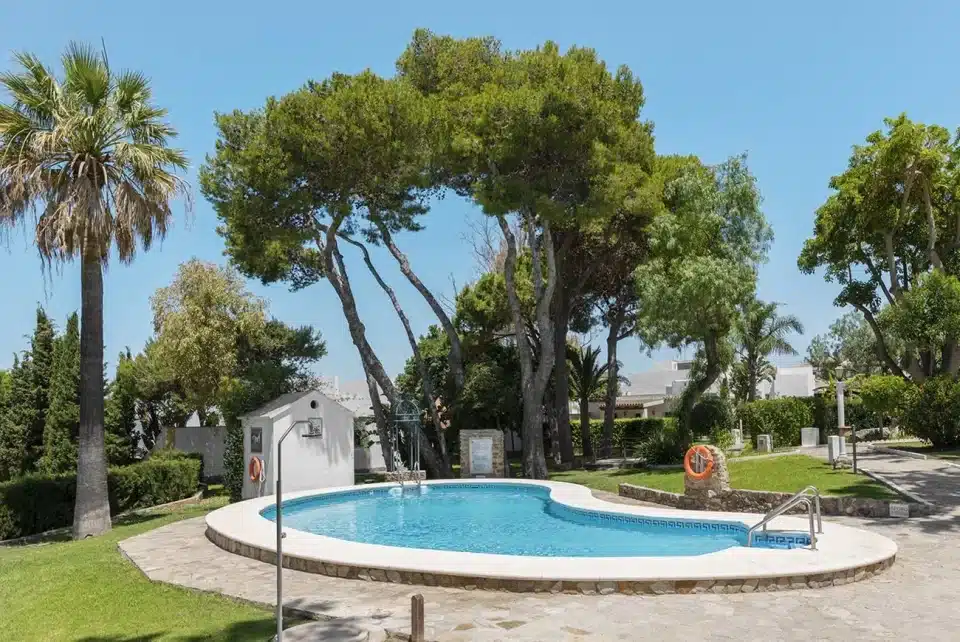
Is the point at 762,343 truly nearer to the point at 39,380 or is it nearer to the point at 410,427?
the point at 410,427

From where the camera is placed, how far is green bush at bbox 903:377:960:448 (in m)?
23.0

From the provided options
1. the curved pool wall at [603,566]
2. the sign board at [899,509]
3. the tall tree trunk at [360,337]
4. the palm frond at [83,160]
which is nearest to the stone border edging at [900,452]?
the sign board at [899,509]

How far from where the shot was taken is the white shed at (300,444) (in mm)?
19922

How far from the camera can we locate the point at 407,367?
1241 inches

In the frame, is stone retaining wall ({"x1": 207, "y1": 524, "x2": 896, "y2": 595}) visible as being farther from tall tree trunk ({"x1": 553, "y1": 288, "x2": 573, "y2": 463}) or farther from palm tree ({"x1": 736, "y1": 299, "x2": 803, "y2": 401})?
palm tree ({"x1": 736, "y1": 299, "x2": 803, "y2": 401})

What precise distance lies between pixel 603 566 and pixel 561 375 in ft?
64.8

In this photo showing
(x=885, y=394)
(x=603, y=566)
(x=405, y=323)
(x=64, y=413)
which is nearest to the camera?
(x=603, y=566)

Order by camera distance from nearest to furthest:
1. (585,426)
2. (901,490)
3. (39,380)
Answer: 1. (901,490)
2. (39,380)
3. (585,426)

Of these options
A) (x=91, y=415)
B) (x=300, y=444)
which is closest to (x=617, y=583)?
(x=91, y=415)

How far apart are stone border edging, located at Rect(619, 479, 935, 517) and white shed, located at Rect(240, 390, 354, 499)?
8.90 metres

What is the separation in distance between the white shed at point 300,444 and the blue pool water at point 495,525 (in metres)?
1.53

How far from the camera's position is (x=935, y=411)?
917 inches

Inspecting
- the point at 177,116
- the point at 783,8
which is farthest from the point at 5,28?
the point at 783,8

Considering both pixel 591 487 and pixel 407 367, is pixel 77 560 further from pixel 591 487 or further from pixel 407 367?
pixel 407 367
